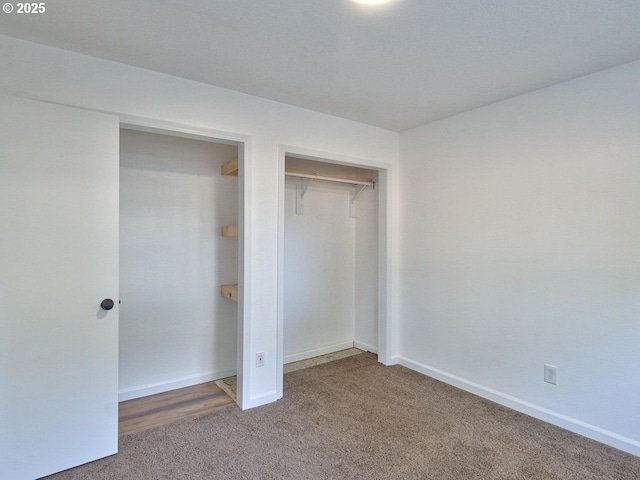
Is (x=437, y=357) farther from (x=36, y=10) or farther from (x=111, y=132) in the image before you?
(x=36, y=10)

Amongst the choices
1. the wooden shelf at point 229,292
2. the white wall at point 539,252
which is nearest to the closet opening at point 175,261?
the wooden shelf at point 229,292

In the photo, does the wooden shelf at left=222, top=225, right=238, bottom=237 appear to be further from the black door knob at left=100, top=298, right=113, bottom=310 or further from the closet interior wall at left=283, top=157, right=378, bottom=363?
the black door knob at left=100, top=298, right=113, bottom=310

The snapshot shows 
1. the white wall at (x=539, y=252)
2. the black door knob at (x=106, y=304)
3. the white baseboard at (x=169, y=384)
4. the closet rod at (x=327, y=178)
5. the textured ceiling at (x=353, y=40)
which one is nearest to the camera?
the textured ceiling at (x=353, y=40)

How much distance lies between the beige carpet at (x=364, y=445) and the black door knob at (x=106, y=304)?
87cm

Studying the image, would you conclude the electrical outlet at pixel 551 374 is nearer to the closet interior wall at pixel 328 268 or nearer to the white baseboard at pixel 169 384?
the closet interior wall at pixel 328 268

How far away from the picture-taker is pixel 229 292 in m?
2.93

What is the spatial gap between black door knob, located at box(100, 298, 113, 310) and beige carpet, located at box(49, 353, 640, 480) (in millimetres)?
870

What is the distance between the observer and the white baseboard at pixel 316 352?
11.9 ft

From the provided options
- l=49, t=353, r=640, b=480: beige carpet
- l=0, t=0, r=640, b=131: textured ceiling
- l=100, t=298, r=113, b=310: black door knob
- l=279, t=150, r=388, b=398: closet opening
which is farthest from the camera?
l=279, t=150, r=388, b=398: closet opening

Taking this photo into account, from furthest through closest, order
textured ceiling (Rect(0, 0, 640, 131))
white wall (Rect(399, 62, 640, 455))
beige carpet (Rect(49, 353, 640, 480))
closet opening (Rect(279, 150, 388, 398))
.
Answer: closet opening (Rect(279, 150, 388, 398)) < white wall (Rect(399, 62, 640, 455)) < beige carpet (Rect(49, 353, 640, 480)) < textured ceiling (Rect(0, 0, 640, 131))

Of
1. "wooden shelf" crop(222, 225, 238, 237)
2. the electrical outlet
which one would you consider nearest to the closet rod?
"wooden shelf" crop(222, 225, 238, 237)

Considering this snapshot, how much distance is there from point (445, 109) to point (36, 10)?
106 inches

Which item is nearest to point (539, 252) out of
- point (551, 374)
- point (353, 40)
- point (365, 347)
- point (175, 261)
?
point (551, 374)

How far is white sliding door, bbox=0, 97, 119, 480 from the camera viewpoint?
179cm
